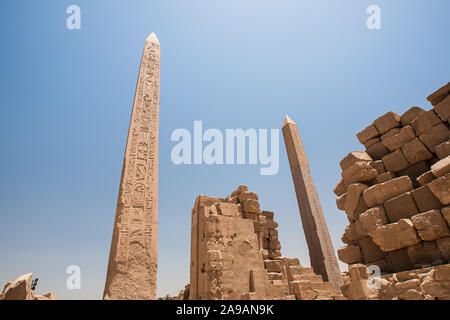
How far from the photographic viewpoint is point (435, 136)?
351cm

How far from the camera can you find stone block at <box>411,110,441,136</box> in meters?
3.59

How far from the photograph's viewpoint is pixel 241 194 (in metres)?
6.17

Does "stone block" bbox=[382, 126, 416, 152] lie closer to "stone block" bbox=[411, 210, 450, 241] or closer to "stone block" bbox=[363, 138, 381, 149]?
"stone block" bbox=[363, 138, 381, 149]

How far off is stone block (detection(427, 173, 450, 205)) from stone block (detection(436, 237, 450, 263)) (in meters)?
0.42

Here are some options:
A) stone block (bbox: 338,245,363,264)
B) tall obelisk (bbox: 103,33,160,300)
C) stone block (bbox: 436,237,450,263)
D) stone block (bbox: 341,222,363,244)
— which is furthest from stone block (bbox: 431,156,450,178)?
tall obelisk (bbox: 103,33,160,300)

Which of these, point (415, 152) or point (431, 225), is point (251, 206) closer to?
point (415, 152)

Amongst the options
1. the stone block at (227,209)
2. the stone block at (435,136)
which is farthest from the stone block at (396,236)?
the stone block at (227,209)

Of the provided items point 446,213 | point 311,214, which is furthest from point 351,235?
point 311,214

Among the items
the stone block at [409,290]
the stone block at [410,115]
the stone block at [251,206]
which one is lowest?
the stone block at [409,290]

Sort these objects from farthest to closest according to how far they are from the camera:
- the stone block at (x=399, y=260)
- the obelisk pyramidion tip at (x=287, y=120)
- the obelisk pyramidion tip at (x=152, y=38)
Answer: the obelisk pyramidion tip at (x=287, y=120) → the obelisk pyramidion tip at (x=152, y=38) → the stone block at (x=399, y=260)

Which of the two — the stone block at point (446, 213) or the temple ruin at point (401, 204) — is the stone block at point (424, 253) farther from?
the stone block at point (446, 213)

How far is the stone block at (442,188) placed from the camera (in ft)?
9.75

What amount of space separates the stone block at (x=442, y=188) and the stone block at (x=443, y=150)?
0.47 metres
